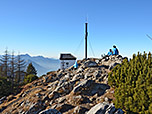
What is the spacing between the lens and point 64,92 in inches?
793

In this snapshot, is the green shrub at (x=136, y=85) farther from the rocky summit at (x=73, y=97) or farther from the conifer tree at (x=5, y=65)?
the conifer tree at (x=5, y=65)

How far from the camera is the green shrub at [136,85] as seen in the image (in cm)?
1154

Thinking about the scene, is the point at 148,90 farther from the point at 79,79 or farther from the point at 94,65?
the point at 94,65

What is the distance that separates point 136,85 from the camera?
487 inches

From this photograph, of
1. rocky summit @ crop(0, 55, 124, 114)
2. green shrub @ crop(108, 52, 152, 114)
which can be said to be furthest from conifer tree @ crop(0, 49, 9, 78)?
green shrub @ crop(108, 52, 152, 114)

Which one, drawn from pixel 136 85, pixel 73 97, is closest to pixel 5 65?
pixel 73 97

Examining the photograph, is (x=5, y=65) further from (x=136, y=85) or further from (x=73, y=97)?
(x=136, y=85)

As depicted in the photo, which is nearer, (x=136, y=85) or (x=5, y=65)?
(x=136, y=85)

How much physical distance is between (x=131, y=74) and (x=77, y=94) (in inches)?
302

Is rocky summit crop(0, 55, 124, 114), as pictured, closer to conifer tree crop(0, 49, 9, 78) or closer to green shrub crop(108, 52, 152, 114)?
green shrub crop(108, 52, 152, 114)

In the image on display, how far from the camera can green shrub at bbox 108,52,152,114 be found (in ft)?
37.9

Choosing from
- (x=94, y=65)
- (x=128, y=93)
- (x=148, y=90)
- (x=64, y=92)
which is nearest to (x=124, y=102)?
(x=128, y=93)

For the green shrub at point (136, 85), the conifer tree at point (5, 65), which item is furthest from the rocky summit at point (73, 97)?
the conifer tree at point (5, 65)

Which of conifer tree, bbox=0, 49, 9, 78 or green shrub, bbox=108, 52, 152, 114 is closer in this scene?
green shrub, bbox=108, 52, 152, 114
